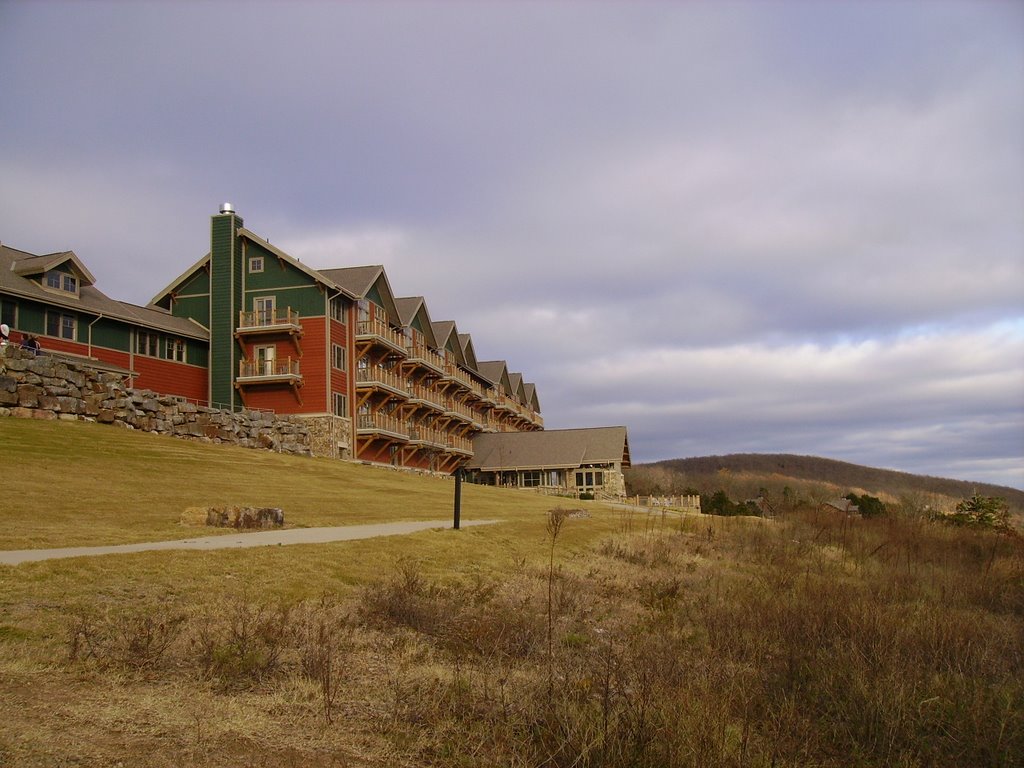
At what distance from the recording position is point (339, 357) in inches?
1874

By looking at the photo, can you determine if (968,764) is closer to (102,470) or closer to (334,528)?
(334,528)

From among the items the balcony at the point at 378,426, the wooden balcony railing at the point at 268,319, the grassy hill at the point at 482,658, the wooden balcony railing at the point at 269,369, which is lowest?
the grassy hill at the point at 482,658

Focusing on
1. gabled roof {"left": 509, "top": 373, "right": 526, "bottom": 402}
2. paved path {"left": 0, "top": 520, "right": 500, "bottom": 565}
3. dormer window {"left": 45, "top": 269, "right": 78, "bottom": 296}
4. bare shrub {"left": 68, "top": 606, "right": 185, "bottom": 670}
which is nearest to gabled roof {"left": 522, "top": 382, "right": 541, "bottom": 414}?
gabled roof {"left": 509, "top": 373, "right": 526, "bottom": 402}

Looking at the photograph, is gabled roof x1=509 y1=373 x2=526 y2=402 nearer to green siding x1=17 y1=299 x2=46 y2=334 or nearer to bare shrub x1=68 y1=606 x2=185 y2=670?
green siding x1=17 y1=299 x2=46 y2=334

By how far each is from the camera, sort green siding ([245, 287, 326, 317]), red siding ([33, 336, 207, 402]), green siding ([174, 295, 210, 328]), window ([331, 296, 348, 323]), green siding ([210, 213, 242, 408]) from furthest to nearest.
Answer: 1. green siding ([174, 295, 210, 328])
2. window ([331, 296, 348, 323])
3. green siding ([210, 213, 242, 408])
4. green siding ([245, 287, 326, 317])
5. red siding ([33, 336, 207, 402])

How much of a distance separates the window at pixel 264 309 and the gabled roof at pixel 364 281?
3494 mm

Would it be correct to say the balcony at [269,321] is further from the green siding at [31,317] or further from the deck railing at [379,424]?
the green siding at [31,317]

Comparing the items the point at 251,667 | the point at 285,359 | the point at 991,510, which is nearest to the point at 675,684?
the point at 251,667

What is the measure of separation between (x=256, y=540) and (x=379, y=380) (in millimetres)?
34729

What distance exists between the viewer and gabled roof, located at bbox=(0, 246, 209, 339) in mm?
35631

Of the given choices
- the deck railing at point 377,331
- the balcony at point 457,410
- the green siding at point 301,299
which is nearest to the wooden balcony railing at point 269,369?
the green siding at point 301,299

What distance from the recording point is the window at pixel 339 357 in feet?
154

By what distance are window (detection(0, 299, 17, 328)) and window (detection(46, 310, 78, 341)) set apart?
1.59 m

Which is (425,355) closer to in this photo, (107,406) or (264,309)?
(264,309)
